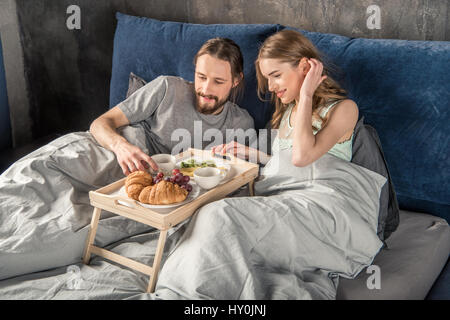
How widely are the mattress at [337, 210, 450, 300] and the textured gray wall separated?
955 millimetres

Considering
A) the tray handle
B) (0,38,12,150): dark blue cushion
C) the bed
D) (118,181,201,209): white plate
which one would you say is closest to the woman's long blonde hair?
the bed

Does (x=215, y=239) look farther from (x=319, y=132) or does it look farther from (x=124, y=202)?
(x=319, y=132)

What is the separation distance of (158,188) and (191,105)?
0.69 metres

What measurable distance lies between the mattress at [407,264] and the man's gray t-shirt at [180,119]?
0.70 meters

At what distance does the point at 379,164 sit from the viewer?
1.69 m

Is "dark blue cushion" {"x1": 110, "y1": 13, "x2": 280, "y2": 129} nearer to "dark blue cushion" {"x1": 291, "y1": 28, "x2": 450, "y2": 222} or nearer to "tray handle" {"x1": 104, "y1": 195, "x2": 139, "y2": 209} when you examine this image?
"dark blue cushion" {"x1": 291, "y1": 28, "x2": 450, "y2": 222}

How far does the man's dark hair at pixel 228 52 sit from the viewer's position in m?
1.92

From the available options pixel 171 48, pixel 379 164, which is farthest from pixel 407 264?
pixel 171 48

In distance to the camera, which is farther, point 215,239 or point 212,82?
point 212,82

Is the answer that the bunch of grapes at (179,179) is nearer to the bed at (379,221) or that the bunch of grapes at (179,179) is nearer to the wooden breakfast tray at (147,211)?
the wooden breakfast tray at (147,211)

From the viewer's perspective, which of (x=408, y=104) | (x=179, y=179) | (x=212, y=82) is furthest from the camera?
(x=212, y=82)

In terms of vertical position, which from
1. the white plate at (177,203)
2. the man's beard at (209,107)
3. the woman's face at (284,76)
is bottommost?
the white plate at (177,203)

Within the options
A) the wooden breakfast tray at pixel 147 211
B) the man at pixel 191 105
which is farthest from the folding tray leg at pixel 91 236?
the man at pixel 191 105

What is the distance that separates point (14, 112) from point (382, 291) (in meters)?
2.36
